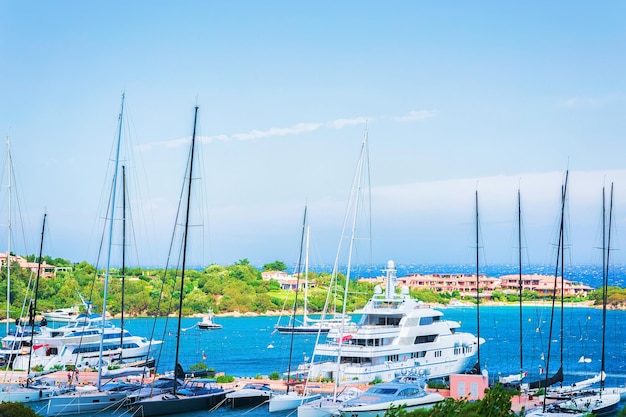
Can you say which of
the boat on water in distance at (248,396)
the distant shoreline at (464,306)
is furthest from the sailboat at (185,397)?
the distant shoreline at (464,306)

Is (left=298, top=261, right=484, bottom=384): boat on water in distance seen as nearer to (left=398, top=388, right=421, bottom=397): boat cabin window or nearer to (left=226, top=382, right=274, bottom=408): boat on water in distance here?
(left=226, top=382, right=274, bottom=408): boat on water in distance

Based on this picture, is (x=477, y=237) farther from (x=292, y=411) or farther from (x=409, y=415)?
(x=409, y=415)

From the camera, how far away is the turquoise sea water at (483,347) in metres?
55.3

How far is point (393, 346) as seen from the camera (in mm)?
43531

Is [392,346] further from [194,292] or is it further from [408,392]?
[194,292]

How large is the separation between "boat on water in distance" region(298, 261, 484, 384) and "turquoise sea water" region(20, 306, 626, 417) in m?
2.98

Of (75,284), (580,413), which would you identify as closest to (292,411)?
(580,413)

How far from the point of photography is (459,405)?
794 inches

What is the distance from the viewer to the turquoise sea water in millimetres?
55312

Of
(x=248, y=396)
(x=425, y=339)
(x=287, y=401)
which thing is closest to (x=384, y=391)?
(x=287, y=401)

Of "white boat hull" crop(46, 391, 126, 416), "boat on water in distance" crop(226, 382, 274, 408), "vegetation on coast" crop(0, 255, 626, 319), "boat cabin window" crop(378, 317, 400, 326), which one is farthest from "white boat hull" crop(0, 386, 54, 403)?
"vegetation on coast" crop(0, 255, 626, 319)

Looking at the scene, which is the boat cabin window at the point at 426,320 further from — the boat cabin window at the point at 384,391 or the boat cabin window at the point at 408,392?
the boat cabin window at the point at 384,391

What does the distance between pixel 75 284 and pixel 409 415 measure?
92844 mm

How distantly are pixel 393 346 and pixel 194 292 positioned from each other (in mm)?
74992
